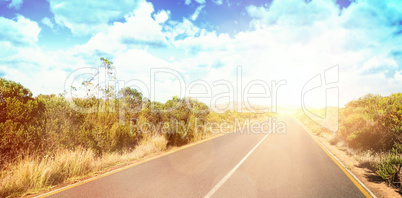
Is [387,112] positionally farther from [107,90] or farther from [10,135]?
[107,90]

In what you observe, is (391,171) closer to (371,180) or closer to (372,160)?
(371,180)

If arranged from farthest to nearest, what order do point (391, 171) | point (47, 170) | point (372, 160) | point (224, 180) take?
point (372, 160) < point (391, 171) < point (224, 180) < point (47, 170)

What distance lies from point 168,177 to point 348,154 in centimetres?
920

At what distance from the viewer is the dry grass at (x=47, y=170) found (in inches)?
172

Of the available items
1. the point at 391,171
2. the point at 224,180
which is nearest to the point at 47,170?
the point at 224,180

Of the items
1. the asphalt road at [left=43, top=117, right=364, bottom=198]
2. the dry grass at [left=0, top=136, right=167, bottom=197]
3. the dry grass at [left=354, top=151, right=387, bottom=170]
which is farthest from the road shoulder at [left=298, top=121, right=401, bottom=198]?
the dry grass at [left=0, top=136, right=167, bottom=197]

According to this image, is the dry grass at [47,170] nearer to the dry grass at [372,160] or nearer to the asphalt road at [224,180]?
the asphalt road at [224,180]

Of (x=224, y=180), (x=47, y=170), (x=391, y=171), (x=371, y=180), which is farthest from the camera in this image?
(x=371, y=180)

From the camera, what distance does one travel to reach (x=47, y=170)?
4.97 m

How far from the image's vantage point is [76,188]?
4.60 metres

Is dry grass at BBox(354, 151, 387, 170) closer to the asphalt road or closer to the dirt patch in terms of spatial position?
the dirt patch

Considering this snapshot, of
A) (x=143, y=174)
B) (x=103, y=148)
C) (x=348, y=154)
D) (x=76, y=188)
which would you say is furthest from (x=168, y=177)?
(x=348, y=154)

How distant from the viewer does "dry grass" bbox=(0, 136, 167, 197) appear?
4.37m

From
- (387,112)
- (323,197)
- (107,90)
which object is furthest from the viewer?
(107,90)
